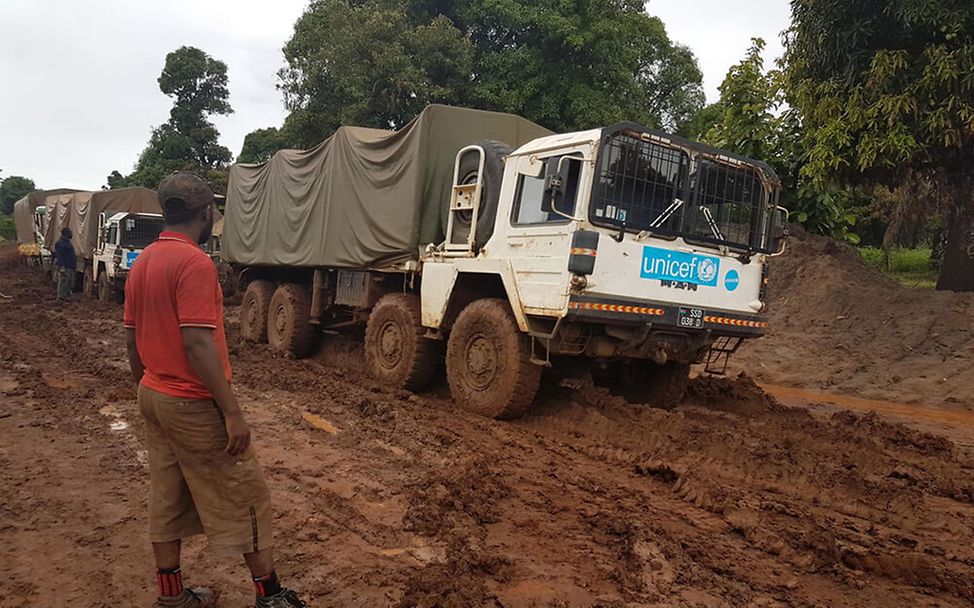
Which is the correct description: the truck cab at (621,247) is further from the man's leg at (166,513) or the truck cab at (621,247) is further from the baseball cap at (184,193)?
the man's leg at (166,513)

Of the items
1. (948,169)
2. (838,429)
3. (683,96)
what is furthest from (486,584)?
(683,96)

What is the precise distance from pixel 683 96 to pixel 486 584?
32022 millimetres

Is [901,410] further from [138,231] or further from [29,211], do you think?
[29,211]

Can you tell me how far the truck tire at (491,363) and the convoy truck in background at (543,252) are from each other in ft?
0.06

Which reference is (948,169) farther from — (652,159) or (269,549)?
(269,549)

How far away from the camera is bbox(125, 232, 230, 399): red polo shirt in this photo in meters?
2.92

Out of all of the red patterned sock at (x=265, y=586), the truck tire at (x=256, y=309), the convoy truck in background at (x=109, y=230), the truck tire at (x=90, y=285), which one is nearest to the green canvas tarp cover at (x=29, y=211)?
the convoy truck in background at (x=109, y=230)

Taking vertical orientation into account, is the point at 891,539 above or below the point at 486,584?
above

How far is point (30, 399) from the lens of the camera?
764 cm

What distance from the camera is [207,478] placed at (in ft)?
10.0

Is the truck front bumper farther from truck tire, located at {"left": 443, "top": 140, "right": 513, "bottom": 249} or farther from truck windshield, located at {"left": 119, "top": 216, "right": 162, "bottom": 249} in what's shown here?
truck windshield, located at {"left": 119, "top": 216, "right": 162, "bottom": 249}

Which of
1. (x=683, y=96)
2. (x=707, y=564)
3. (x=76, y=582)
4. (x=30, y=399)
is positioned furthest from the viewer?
(x=683, y=96)

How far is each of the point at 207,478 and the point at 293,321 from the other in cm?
848

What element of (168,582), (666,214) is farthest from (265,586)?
(666,214)
